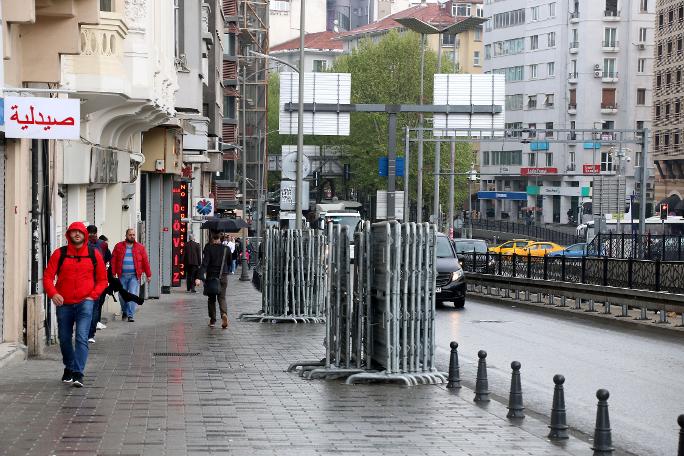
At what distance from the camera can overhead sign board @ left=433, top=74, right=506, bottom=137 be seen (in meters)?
47.6

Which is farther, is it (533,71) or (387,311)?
(533,71)

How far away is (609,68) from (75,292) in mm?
117485

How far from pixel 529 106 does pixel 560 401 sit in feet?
418

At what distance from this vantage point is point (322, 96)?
4734cm

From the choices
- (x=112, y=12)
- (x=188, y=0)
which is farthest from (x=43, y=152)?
(x=188, y=0)

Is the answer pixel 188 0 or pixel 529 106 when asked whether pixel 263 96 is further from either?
pixel 188 0

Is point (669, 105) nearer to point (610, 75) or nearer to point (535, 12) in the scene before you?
point (610, 75)

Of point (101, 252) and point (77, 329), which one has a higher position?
point (101, 252)

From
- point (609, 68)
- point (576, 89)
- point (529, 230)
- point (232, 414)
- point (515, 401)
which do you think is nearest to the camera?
point (232, 414)

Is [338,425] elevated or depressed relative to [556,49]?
depressed

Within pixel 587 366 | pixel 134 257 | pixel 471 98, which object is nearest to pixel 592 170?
pixel 471 98

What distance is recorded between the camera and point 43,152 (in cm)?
2108

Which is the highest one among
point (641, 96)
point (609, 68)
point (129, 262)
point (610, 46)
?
point (610, 46)

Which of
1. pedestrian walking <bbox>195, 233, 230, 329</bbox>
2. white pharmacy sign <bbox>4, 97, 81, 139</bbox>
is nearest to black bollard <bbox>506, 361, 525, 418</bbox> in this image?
white pharmacy sign <bbox>4, 97, 81, 139</bbox>
